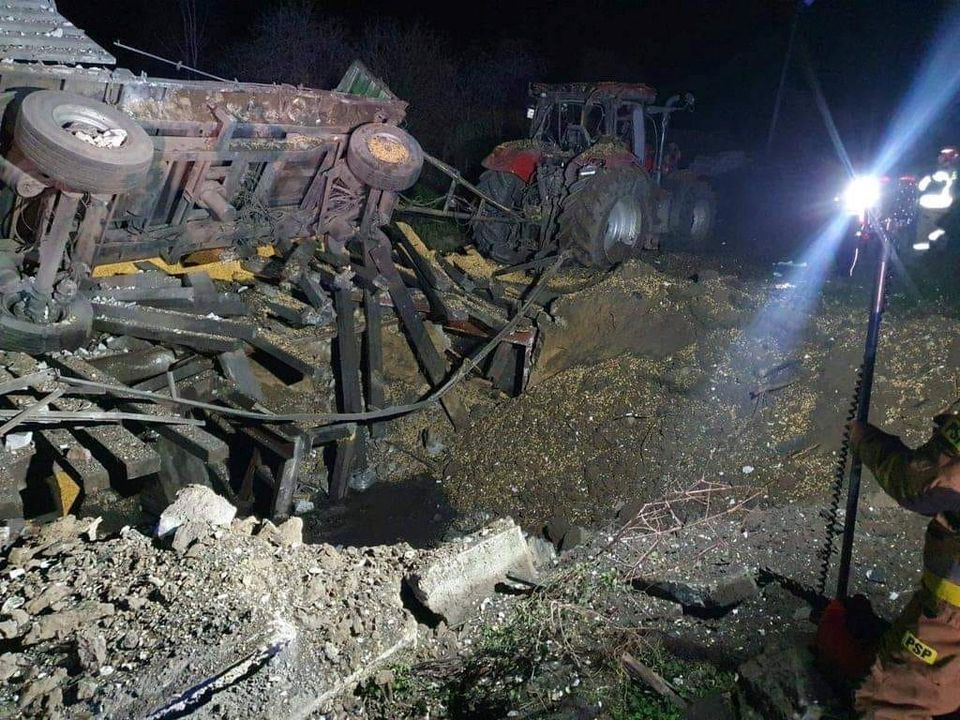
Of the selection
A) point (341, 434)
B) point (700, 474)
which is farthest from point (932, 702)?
point (341, 434)

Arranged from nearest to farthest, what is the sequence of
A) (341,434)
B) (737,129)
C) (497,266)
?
(341,434), (497,266), (737,129)

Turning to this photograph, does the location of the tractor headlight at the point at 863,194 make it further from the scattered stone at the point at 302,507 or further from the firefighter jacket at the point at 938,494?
the scattered stone at the point at 302,507

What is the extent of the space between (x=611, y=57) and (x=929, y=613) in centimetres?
2170

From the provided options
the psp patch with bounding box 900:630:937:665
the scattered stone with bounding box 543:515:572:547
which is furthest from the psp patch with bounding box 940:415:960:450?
the scattered stone with bounding box 543:515:572:547

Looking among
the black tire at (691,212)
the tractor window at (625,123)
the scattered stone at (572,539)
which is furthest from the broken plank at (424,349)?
the black tire at (691,212)

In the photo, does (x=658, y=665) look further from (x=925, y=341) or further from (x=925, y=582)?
(x=925, y=341)

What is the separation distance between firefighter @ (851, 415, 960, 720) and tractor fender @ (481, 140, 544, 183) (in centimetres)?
664

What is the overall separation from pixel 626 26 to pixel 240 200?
20891 mm

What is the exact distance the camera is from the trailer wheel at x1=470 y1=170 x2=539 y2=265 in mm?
8703

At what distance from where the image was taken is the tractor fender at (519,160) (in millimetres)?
8648

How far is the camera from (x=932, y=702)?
8.09ft

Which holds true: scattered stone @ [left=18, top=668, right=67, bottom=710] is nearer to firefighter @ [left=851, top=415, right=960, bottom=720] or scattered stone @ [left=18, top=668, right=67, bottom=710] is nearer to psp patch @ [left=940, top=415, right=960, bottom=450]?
firefighter @ [left=851, top=415, right=960, bottom=720]

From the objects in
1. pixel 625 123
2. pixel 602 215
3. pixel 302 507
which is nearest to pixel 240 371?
pixel 302 507

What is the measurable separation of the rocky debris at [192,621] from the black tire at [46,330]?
167 centimetres
